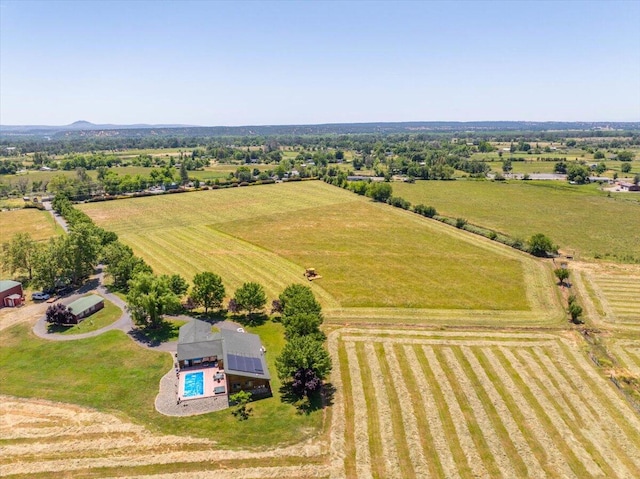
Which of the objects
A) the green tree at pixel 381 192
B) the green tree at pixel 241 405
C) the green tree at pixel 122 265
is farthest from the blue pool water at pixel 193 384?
the green tree at pixel 381 192

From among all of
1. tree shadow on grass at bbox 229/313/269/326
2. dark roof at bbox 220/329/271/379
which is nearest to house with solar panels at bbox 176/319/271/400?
dark roof at bbox 220/329/271/379

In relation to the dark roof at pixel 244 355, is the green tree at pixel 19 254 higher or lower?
higher

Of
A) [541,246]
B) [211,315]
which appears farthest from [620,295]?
[211,315]

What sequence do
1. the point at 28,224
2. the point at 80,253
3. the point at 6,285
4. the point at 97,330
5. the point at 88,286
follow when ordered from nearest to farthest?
the point at 97,330 < the point at 6,285 < the point at 80,253 < the point at 88,286 < the point at 28,224

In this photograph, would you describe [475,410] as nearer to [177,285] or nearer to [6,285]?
[177,285]

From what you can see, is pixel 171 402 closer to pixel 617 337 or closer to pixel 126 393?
pixel 126 393

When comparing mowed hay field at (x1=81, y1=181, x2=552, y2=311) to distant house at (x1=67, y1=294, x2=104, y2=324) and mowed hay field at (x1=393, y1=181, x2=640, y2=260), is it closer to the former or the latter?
distant house at (x1=67, y1=294, x2=104, y2=324)

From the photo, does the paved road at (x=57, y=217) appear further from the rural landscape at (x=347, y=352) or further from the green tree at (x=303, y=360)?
the green tree at (x=303, y=360)
